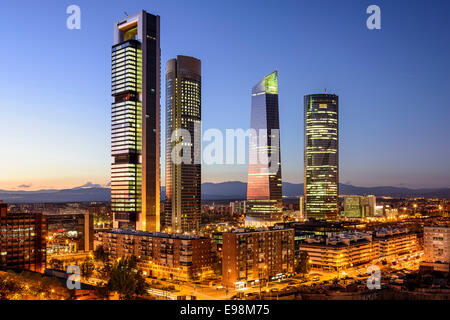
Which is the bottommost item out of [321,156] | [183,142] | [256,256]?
[256,256]

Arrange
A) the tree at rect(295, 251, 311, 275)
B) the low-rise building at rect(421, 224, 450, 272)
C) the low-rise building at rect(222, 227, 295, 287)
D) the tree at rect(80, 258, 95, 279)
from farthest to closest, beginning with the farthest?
the low-rise building at rect(421, 224, 450, 272) → the tree at rect(295, 251, 311, 275) → the tree at rect(80, 258, 95, 279) → the low-rise building at rect(222, 227, 295, 287)

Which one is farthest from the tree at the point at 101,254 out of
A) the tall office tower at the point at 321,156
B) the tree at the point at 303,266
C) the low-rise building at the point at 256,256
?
the tall office tower at the point at 321,156

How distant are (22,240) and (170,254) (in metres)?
13.5

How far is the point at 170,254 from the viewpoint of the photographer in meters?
39.0

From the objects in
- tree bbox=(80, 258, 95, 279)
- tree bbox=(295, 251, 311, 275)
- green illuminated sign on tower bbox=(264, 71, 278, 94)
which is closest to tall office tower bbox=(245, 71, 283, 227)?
green illuminated sign on tower bbox=(264, 71, 278, 94)

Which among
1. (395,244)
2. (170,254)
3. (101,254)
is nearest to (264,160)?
(395,244)

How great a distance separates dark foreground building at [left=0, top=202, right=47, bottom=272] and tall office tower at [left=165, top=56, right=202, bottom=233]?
37.6 m

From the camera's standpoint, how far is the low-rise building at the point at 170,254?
37.9m

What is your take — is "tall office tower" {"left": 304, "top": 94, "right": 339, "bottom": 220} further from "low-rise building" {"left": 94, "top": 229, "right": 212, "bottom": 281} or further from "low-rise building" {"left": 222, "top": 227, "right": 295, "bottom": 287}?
"low-rise building" {"left": 94, "top": 229, "right": 212, "bottom": 281}

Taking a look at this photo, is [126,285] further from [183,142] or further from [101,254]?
[183,142]

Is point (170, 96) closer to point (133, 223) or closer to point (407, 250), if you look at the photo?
point (133, 223)

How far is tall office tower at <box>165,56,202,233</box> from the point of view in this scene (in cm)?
7900

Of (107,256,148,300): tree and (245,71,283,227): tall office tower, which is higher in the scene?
(245,71,283,227): tall office tower

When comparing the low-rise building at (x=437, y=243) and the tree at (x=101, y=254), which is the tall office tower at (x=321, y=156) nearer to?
the low-rise building at (x=437, y=243)
